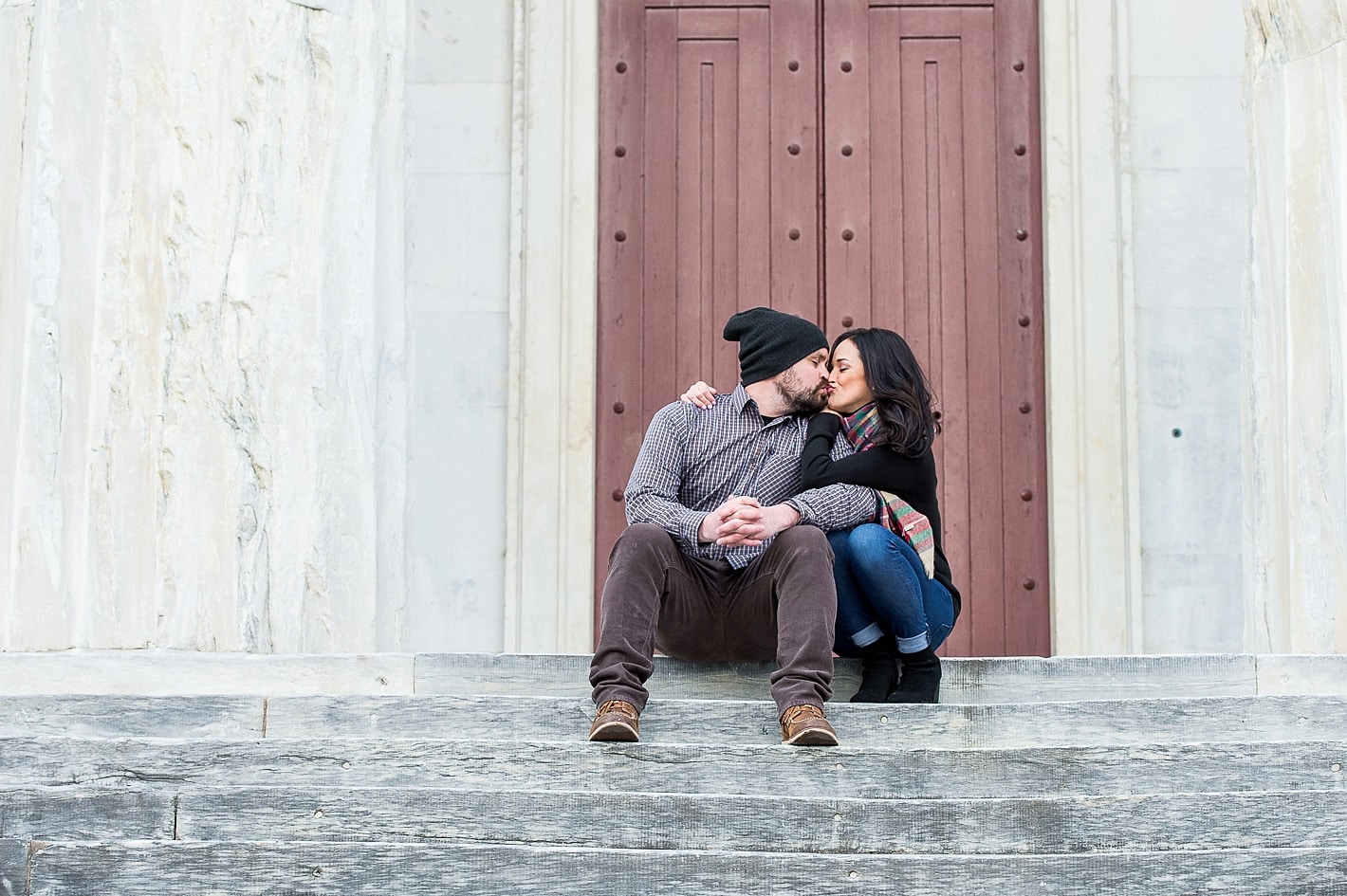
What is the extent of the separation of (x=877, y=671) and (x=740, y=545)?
52 centimetres

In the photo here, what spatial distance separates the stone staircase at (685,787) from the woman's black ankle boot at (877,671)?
0.16 m

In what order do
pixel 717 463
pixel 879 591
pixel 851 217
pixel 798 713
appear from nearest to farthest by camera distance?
pixel 798 713 < pixel 879 591 < pixel 717 463 < pixel 851 217

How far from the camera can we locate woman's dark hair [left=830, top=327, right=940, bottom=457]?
4766 mm

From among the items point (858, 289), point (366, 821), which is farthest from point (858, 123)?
point (366, 821)

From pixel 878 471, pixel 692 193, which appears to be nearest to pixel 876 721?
pixel 878 471

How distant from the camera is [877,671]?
15.2 feet

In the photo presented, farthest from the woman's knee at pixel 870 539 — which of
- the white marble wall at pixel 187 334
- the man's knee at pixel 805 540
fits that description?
the white marble wall at pixel 187 334

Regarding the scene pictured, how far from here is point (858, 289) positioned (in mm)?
7664

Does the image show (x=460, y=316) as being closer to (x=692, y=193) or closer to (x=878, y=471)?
(x=692, y=193)

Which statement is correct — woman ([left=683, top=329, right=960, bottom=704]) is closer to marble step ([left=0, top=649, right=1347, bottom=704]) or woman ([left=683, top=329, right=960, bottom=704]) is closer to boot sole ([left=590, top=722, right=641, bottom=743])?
marble step ([left=0, top=649, right=1347, bottom=704])

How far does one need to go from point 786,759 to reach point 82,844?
1.46m

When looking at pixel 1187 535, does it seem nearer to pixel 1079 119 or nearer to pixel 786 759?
pixel 1079 119

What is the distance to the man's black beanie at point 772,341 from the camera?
493 centimetres

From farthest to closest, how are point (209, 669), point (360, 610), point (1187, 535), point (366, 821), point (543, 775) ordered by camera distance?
1. point (1187, 535)
2. point (360, 610)
3. point (209, 669)
4. point (543, 775)
5. point (366, 821)
